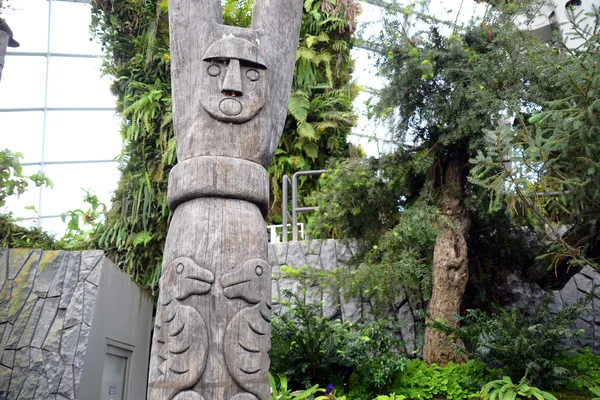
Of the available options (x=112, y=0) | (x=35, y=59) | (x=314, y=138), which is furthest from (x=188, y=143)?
(x=35, y=59)

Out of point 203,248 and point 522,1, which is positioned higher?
point 522,1

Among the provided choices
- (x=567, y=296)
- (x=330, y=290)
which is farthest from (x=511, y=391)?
(x=567, y=296)

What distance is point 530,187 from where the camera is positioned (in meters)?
4.57

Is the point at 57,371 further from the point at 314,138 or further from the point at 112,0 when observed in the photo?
the point at 112,0

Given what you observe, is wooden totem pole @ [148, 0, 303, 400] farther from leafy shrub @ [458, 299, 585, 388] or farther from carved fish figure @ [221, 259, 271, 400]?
leafy shrub @ [458, 299, 585, 388]

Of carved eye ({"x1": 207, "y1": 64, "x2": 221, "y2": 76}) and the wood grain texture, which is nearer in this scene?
the wood grain texture

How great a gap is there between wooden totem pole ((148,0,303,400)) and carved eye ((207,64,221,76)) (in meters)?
0.01

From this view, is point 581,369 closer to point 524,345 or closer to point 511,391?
point 524,345

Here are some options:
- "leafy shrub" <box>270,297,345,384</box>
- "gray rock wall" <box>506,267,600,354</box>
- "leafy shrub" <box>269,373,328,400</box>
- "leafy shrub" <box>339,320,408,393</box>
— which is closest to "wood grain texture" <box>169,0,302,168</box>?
"leafy shrub" <box>269,373,328,400</box>

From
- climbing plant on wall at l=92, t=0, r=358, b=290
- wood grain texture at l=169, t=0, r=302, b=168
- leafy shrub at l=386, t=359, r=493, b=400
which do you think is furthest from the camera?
climbing plant on wall at l=92, t=0, r=358, b=290

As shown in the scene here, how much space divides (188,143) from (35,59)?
459 inches

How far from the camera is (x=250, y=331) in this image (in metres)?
2.86

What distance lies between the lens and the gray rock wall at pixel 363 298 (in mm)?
6871

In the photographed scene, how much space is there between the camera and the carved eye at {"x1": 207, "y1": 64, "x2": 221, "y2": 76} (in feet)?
11.1
